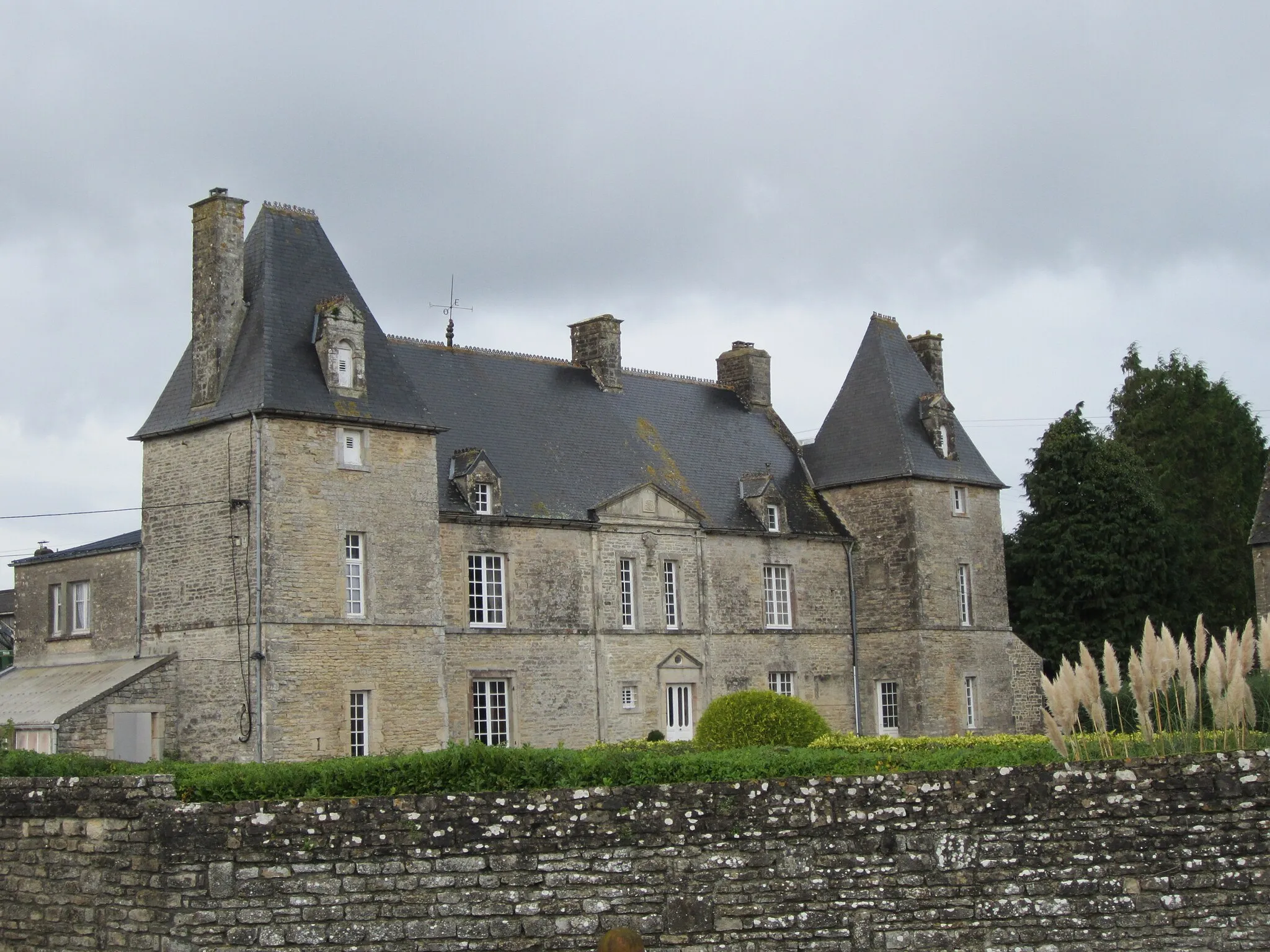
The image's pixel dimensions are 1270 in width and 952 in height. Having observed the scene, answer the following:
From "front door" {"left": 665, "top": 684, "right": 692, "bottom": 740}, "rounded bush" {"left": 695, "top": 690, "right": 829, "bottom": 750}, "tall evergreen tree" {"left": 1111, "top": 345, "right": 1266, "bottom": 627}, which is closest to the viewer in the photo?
"rounded bush" {"left": 695, "top": 690, "right": 829, "bottom": 750}

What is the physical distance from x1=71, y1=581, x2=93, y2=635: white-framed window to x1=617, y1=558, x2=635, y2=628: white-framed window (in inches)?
443

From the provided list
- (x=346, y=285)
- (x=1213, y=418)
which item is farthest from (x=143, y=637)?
(x=1213, y=418)

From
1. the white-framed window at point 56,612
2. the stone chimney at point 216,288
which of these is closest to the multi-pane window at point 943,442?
the stone chimney at point 216,288

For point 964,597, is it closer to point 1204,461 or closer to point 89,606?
point 1204,461

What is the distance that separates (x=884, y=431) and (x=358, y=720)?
58.5 feet

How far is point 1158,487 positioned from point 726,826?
4245 cm

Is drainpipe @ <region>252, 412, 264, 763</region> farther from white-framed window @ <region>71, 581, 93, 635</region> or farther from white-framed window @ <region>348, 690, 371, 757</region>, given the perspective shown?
white-framed window @ <region>71, 581, 93, 635</region>

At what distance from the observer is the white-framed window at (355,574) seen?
29344mm

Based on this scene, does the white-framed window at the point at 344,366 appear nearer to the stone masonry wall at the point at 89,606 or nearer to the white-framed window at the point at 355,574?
the white-framed window at the point at 355,574

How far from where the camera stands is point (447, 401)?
3491 cm

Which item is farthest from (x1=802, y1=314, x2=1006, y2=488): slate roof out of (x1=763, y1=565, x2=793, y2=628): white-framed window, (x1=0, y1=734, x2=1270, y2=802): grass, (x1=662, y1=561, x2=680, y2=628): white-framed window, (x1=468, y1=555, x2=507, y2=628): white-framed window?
(x1=0, y1=734, x2=1270, y2=802): grass

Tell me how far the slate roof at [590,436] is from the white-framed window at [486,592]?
1.14m

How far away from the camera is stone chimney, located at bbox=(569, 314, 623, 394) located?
3953 centimetres

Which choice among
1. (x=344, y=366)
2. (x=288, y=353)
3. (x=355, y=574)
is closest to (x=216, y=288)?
(x=288, y=353)
